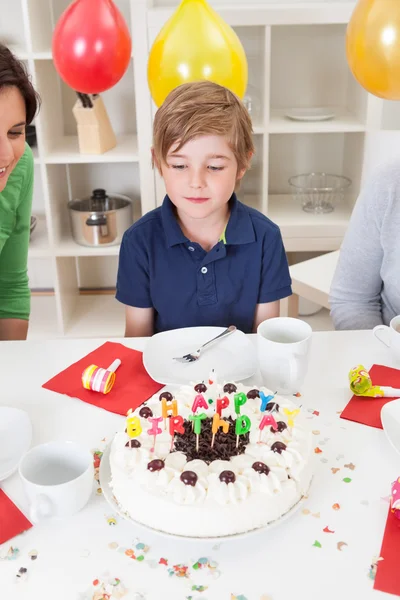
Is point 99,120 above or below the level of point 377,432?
above

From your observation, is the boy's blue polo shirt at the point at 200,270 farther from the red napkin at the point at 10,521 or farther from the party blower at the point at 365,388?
the red napkin at the point at 10,521

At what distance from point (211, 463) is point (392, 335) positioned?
492mm

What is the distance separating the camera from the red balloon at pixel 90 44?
1356 millimetres

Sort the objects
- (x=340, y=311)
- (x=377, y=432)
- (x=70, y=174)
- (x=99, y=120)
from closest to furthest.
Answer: (x=377, y=432) → (x=340, y=311) → (x=99, y=120) → (x=70, y=174)

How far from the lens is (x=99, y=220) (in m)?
2.64

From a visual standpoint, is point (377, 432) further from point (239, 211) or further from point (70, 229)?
point (70, 229)

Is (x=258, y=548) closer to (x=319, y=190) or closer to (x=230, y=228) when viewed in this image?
(x=230, y=228)

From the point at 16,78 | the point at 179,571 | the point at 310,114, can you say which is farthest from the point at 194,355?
the point at 310,114

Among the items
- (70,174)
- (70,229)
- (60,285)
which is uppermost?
(70,174)

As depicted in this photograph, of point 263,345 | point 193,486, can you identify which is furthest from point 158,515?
point 263,345

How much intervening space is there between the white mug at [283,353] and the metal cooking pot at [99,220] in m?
1.71

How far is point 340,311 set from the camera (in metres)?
1.46

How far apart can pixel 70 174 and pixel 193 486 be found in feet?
8.07

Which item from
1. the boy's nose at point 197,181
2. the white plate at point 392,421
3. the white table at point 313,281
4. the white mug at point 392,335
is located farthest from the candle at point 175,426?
the white table at point 313,281
